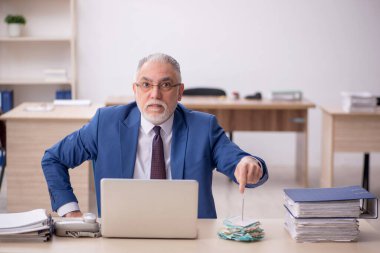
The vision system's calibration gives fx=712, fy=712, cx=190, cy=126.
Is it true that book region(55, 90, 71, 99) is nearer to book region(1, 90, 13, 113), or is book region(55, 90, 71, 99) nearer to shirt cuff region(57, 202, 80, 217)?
book region(1, 90, 13, 113)

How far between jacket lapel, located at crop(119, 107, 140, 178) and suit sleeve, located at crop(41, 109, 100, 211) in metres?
0.13

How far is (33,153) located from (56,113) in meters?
0.37

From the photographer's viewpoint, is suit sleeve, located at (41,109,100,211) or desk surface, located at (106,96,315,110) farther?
desk surface, located at (106,96,315,110)

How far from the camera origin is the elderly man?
9.34 ft

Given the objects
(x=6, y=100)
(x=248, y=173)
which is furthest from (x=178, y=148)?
(x=6, y=100)

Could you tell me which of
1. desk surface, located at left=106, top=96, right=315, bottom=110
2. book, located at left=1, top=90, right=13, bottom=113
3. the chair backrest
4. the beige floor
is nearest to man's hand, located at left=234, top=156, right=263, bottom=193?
the beige floor

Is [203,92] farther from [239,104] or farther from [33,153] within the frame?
[33,153]

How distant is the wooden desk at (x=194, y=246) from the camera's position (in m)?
2.29

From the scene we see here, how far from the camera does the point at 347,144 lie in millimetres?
5973

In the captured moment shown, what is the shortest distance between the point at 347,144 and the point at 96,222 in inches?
153

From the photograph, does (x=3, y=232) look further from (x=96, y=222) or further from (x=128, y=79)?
(x=128, y=79)

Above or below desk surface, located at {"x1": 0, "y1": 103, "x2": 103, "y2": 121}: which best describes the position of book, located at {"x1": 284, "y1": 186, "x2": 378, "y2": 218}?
below

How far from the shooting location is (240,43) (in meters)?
7.51

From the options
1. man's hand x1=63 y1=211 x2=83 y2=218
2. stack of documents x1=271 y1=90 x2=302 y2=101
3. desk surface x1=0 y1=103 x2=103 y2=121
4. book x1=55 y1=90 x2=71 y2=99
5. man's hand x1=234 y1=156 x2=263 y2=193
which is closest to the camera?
man's hand x1=234 y1=156 x2=263 y2=193
